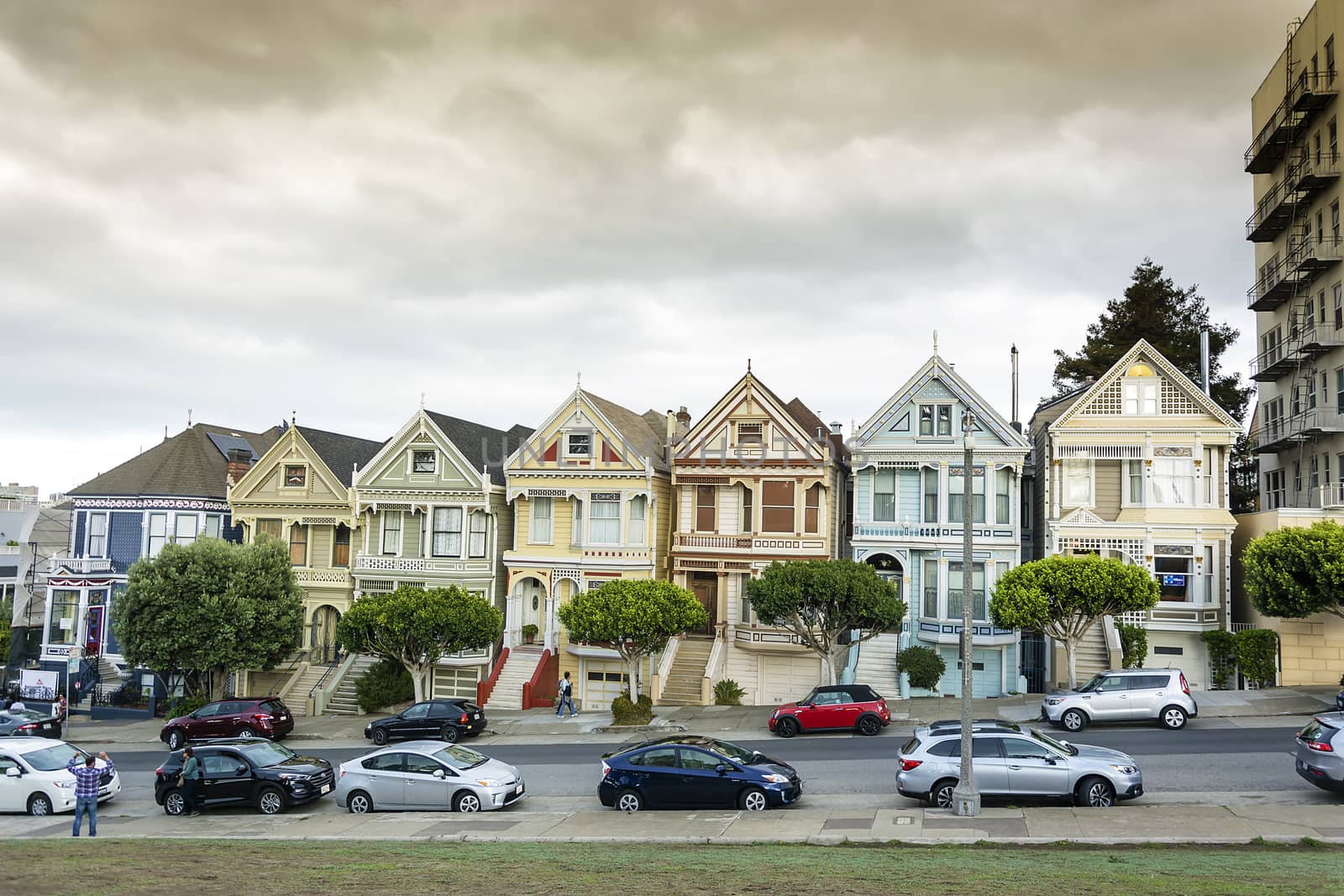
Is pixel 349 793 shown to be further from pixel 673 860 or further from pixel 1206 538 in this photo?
pixel 1206 538

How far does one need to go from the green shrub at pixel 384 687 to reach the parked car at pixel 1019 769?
2544 cm

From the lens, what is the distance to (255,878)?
15.3 meters

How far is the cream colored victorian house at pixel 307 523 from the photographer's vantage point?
150 feet

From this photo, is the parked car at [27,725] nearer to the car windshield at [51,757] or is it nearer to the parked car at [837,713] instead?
the car windshield at [51,757]

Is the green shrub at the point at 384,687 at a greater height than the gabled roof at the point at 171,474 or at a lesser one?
lesser

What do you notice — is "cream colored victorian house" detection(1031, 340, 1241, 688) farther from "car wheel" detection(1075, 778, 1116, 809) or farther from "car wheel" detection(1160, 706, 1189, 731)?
"car wheel" detection(1075, 778, 1116, 809)

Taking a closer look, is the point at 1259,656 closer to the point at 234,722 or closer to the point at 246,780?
the point at 246,780

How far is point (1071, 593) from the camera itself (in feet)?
111

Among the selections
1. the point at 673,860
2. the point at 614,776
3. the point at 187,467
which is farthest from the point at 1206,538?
the point at 187,467

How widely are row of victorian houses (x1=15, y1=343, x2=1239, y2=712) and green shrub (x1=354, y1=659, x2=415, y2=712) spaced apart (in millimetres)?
1715

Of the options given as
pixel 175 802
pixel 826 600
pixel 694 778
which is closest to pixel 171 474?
pixel 175 802

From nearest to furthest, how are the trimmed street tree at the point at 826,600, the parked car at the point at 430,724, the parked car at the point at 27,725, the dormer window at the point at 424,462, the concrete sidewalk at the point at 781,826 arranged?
the concrete sidewalk at the point at 781,826 → the parked car at the point at 430,724 → the parked car at the point at 27,725 → the trimmed street tree at the point at 826,600 → the dormer window at the point at 424,462

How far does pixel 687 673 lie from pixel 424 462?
14.9m

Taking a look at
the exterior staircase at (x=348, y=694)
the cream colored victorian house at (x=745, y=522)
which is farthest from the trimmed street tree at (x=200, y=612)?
the cream colored victorian house at (x=745, y=522)
